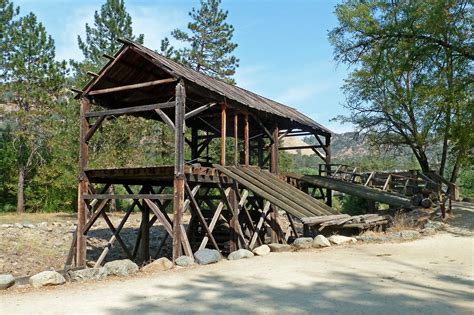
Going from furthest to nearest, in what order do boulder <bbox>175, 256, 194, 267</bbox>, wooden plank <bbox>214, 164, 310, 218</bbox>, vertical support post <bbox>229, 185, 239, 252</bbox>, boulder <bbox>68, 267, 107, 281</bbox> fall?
vertical support post <bbox>229, 185, 239, 252</bbox> → wooden plank <bbox>214, 164, 310, 218</bbox> → boulder <bbox>175, 256, 194, 267</bbox> → boulder <bbox>68, 267, 107, 281</bbox>

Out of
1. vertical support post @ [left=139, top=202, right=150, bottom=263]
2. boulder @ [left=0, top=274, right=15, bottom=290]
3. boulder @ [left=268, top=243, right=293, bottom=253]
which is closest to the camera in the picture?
boulder @ [left=0, top=274, right=15, bottom=290]

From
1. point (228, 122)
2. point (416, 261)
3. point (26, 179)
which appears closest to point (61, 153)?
point (26, 179)

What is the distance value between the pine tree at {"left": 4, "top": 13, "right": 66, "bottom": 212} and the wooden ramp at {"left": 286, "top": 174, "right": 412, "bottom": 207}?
55.3ft

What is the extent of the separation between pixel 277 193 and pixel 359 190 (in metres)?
5.65

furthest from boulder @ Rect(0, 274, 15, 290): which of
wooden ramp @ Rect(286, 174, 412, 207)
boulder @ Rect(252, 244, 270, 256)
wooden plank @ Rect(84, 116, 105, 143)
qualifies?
wooden ramp @ Rect(286, 174, 412, 207)

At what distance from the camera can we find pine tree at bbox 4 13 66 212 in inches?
1027

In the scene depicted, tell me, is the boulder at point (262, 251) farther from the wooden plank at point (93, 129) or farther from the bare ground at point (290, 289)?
the wooden plank at point (93, 129)

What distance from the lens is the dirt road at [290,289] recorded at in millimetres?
5684

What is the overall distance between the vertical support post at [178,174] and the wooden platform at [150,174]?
393 millimetres

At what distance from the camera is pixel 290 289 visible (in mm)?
6645

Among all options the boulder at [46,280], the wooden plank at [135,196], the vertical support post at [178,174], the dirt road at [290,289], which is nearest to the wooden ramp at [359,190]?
the dirt road at [290,289]

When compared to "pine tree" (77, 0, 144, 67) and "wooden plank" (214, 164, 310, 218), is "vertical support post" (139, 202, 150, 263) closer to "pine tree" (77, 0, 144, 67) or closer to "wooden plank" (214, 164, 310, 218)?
"wooden plank" (214, 164, 310, 218)

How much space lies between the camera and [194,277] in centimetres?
785

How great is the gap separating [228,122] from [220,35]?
17.7 meters
